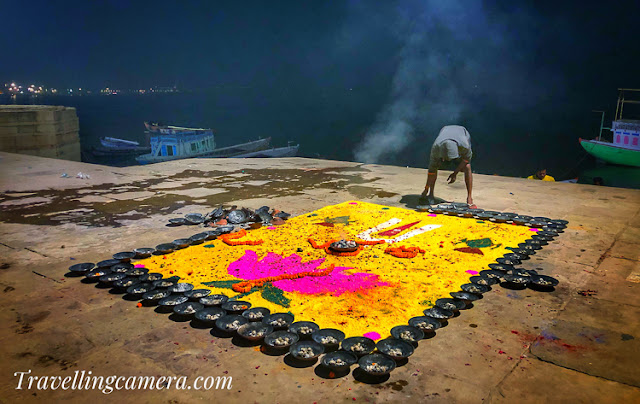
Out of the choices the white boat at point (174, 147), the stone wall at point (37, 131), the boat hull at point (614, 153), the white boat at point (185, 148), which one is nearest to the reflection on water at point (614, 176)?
the boat hull at point (614, 153)

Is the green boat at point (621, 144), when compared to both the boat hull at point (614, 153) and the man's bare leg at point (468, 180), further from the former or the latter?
the man's bare leg at point (468, 180)

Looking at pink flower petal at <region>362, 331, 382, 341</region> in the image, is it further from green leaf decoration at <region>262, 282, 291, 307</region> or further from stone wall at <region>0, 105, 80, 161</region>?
stone wall at <region>0, 105, 80, 161</region>

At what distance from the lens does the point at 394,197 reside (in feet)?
29.9

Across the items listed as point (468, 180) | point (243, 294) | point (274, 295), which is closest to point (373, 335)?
point (274, 295)

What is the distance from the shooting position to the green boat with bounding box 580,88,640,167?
38.1m

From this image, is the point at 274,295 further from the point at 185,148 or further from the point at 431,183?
the point at 185,148

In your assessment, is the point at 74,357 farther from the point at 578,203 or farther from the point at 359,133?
the point at 359,133

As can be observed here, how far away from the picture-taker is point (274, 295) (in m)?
4.43

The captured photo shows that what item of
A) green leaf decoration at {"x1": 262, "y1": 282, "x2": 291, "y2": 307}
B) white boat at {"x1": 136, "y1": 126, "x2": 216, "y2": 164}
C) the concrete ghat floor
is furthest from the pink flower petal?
white boat at {"x1": 136, "y1": 126, "x2": 216, "y2": 164}

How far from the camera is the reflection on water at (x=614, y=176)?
38.3 metres

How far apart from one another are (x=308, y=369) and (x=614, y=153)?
4868cm

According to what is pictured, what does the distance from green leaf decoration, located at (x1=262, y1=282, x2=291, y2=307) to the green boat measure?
133ft

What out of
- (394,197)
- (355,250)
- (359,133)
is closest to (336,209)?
(394,197)

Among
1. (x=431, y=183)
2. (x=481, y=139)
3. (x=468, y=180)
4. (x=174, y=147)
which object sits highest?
(x=468, y=180)
